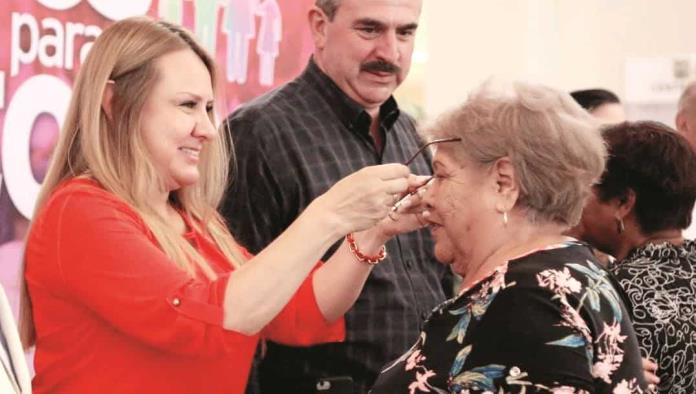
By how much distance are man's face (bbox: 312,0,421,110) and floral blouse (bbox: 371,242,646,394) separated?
1.07 m

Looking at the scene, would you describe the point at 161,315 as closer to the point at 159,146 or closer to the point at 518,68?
the point at 159,146

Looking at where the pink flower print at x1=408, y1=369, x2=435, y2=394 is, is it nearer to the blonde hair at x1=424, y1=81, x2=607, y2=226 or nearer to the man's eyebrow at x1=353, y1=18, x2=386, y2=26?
the blonde hair at x1=424, y1=81, x2=607, y2=226

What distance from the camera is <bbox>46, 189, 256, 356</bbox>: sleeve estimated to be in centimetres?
213

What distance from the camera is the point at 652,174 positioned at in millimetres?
2719

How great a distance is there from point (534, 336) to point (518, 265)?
0.51 ft

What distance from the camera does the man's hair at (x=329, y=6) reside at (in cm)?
307

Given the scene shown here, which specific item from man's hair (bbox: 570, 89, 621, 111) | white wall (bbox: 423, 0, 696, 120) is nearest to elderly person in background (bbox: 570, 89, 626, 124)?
man's hair (bbox: 570, 89, 621, 111)

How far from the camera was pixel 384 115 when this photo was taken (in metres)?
3.11

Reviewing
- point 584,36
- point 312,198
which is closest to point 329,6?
point 312,198

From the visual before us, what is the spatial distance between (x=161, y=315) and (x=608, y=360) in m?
0.75

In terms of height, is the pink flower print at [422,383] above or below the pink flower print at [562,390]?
below

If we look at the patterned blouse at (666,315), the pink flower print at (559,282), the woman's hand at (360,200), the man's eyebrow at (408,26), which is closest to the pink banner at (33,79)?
the man's eyebrow at (408,26)

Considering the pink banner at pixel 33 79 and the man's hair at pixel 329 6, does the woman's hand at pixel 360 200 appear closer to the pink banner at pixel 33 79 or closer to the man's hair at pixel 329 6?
the pink banner at pixel 33 79

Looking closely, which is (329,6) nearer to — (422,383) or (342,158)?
(342,158)
